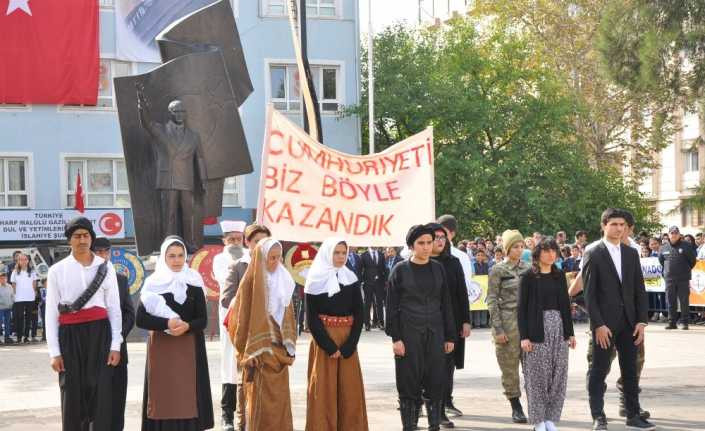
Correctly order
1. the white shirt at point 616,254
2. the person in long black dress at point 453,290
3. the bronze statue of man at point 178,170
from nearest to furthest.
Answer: the white shirt at point 616,254 → the person in long black dress at point 453,290 → the bronze statue of man at point 178,170

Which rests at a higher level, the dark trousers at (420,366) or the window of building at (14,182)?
the window of building at (14,182)

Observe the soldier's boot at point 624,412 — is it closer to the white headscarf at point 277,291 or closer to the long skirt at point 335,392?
the long skirt at point 335,392

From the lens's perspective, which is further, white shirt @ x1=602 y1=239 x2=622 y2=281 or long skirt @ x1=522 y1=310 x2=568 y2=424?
white shirt @ x1=602 y1=239 x2=622 y2=281

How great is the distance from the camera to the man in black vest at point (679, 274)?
24812 millimetres

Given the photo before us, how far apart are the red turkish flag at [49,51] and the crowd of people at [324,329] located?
28.2 m

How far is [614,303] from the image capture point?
11.5 metres

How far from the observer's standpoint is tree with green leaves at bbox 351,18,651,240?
41219 mm

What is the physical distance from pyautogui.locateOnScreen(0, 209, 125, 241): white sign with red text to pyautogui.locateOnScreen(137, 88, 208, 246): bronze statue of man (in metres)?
21.4

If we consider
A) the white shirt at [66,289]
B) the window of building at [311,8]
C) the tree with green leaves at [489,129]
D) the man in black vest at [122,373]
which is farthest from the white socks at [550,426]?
the window of building at [311,8]

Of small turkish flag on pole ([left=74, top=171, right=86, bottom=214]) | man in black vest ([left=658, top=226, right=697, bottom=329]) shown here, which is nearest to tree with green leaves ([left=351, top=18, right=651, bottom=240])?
small turkish flag on pole ([left=74, top=171, right=86, bottom=214])

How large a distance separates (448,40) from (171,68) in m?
27.7

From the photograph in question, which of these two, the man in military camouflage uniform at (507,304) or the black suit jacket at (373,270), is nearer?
the man in military camouflage uniform at (507,304)

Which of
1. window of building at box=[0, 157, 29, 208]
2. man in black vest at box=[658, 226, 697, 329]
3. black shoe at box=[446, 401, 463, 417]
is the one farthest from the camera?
window of building at box=[0, 157, 29, 208]

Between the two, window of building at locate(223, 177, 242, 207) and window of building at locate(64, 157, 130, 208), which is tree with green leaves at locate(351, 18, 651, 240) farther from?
window of building at locate(64, 157, 130, 208)
